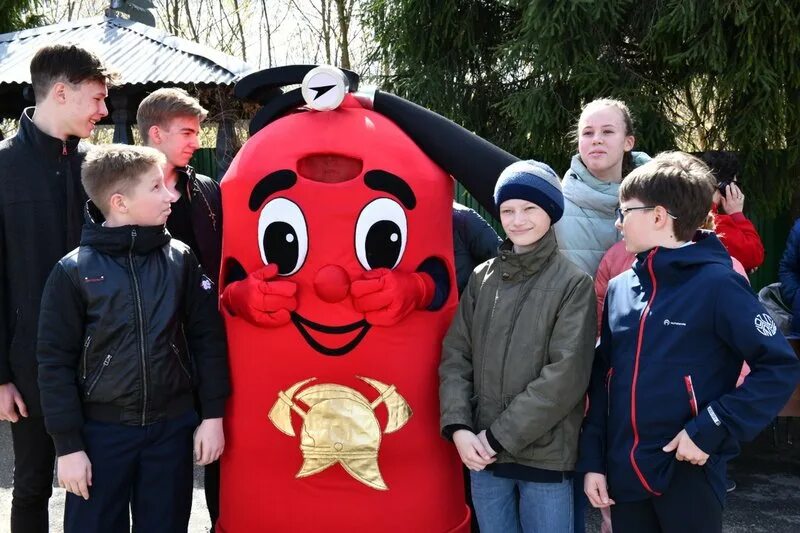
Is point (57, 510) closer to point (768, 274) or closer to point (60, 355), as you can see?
point (60, 355)

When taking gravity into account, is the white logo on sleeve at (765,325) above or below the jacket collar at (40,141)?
below

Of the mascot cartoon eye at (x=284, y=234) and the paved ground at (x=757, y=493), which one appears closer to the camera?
the mascot cartoon eye at (x=284, y=234)

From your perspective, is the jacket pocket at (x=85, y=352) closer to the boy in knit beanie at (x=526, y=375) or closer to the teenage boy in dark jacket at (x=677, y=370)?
the boy in knit beanie at (x=526, y=375)

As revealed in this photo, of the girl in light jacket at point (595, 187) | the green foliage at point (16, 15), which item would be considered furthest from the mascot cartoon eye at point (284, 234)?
the green foliage at point (16, 15)

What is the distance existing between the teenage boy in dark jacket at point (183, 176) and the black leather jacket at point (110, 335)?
53 cm

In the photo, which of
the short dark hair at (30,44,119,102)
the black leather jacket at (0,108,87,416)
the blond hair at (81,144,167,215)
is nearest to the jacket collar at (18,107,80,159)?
the black leather jacket at (0,108,87,416)

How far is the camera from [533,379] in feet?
7.01

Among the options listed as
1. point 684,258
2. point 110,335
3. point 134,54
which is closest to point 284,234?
point 110,335

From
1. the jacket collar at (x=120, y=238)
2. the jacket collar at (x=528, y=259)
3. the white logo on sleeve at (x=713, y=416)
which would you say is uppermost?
the jacket collar at (x=120, y=238)

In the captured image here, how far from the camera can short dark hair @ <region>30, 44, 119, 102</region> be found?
8.10ft

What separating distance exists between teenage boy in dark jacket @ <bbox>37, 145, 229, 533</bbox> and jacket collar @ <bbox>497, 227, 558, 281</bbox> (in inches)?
36.8

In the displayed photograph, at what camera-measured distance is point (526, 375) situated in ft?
7.02

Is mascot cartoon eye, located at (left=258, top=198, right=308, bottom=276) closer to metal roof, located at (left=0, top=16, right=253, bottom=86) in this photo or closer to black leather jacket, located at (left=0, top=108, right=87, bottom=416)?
black leather jacket, located at (left=0, top=108, right=87, bottom=416)

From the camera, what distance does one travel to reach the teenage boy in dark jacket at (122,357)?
215 cm
